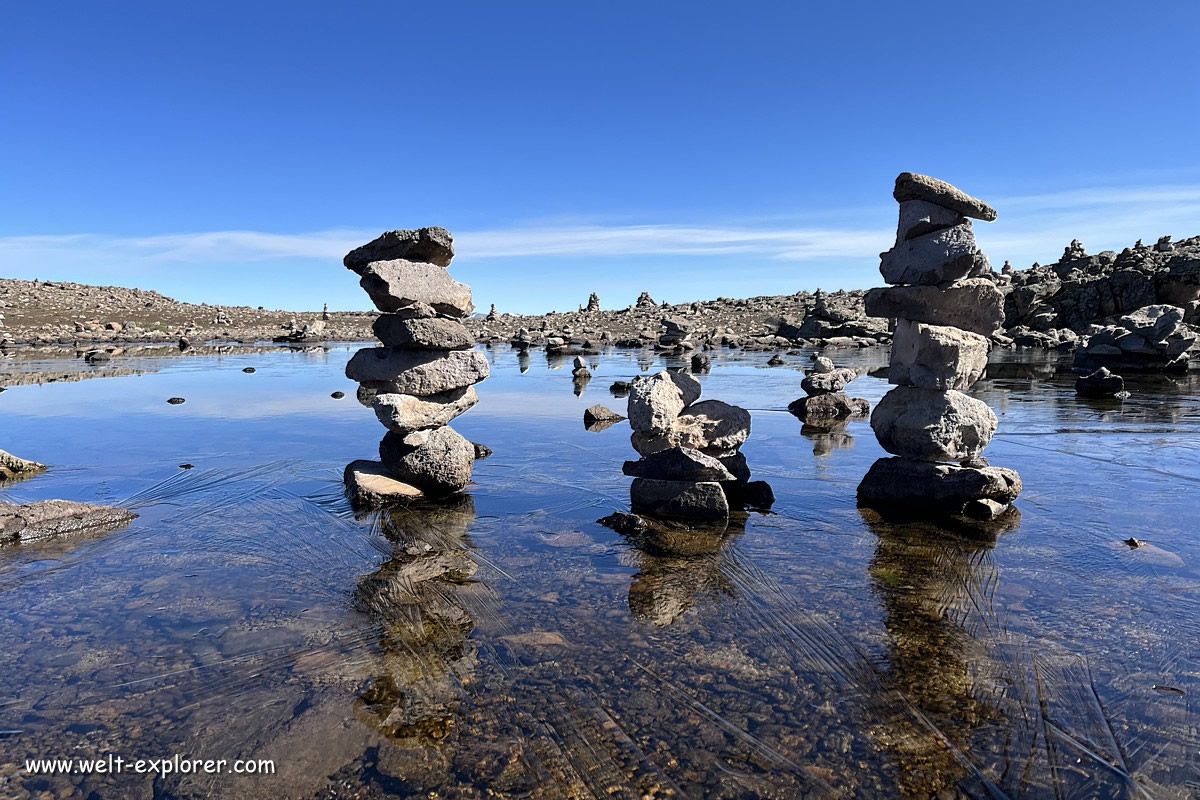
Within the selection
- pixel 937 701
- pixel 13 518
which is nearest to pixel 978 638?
pixel 937 701

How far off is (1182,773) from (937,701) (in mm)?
1556

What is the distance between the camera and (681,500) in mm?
11406

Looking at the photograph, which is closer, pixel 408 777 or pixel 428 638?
pixel 408 777

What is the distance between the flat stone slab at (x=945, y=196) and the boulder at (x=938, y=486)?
13.3ft

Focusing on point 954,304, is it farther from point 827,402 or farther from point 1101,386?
point 1101,386

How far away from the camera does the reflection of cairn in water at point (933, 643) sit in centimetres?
526

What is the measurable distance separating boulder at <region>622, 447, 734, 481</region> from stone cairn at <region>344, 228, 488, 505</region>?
3259 mm

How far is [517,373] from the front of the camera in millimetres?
38906

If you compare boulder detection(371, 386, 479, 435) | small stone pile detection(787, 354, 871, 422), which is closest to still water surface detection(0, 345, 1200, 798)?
boulder detection(371, 386, 479, 435)

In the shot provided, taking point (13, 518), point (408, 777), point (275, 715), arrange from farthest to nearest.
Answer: point (13, 518) → point (275, 715) → point (408, 777)

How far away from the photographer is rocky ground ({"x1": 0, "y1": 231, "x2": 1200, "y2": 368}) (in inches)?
2251

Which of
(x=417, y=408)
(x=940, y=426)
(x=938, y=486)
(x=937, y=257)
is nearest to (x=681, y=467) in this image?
(x=938, y=486)

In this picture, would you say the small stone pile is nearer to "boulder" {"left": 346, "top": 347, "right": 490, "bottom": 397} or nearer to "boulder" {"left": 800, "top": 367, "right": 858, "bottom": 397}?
"boulder" {"left": 800, "top": 367, "right": 858, "bottom": 397}

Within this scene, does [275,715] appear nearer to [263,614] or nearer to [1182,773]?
[263,614]
